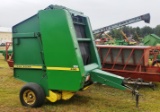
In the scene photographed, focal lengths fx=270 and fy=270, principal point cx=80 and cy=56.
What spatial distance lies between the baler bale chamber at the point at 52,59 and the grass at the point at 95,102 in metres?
0.25

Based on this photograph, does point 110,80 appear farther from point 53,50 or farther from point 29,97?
point 29,97

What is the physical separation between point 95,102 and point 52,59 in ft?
5.25

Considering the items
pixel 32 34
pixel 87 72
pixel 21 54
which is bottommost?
pixel 87 72

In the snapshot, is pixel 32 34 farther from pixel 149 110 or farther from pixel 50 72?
pixel 149 110

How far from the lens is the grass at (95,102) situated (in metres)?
5.95

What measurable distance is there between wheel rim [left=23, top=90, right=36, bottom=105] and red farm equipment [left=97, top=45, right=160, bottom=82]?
372 centimetres

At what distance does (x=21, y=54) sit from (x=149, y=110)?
3.20 meters

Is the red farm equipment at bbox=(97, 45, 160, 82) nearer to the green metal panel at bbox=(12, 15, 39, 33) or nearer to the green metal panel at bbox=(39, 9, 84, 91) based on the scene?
the green metal panel at bbox=(39, 9, 84, 91)

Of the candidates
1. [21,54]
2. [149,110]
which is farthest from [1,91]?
[149,110]

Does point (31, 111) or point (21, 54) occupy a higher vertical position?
point (21, 54)

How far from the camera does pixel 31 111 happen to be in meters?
5.76

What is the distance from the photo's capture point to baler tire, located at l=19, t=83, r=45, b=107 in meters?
5.90

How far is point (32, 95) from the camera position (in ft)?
19.8

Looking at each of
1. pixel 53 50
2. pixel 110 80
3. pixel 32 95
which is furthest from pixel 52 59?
pixel 110 80
